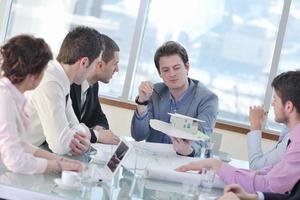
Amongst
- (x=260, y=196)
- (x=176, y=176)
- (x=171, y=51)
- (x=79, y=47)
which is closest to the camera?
(x=260, y=196)

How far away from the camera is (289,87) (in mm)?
1772

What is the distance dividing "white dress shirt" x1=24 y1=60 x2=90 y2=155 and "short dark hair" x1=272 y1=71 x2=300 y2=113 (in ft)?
2.71

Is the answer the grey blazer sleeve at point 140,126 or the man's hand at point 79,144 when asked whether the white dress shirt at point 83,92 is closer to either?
the grey blazer sleeve at point 140,126

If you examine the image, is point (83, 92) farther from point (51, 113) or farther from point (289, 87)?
point (289, 87)

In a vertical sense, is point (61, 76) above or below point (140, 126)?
above

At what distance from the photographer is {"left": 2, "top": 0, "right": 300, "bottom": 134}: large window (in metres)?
4.01

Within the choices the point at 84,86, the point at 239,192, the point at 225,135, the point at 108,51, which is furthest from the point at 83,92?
the point at 225,135

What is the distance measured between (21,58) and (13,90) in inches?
4.2

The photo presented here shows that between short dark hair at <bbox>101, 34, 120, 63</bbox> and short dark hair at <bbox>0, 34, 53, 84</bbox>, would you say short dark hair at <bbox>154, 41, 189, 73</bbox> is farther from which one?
short dark hair at <bbox>0, 34, 53, 84</bbox>

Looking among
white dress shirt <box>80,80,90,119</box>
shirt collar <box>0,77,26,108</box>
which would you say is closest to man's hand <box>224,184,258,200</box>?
shirt collar <box>0,77,26,108</box>

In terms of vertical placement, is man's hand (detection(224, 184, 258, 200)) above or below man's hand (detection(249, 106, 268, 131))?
below

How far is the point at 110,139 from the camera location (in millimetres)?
2205

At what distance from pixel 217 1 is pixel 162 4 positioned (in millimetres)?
487

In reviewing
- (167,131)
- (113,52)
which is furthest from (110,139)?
(113,52)
